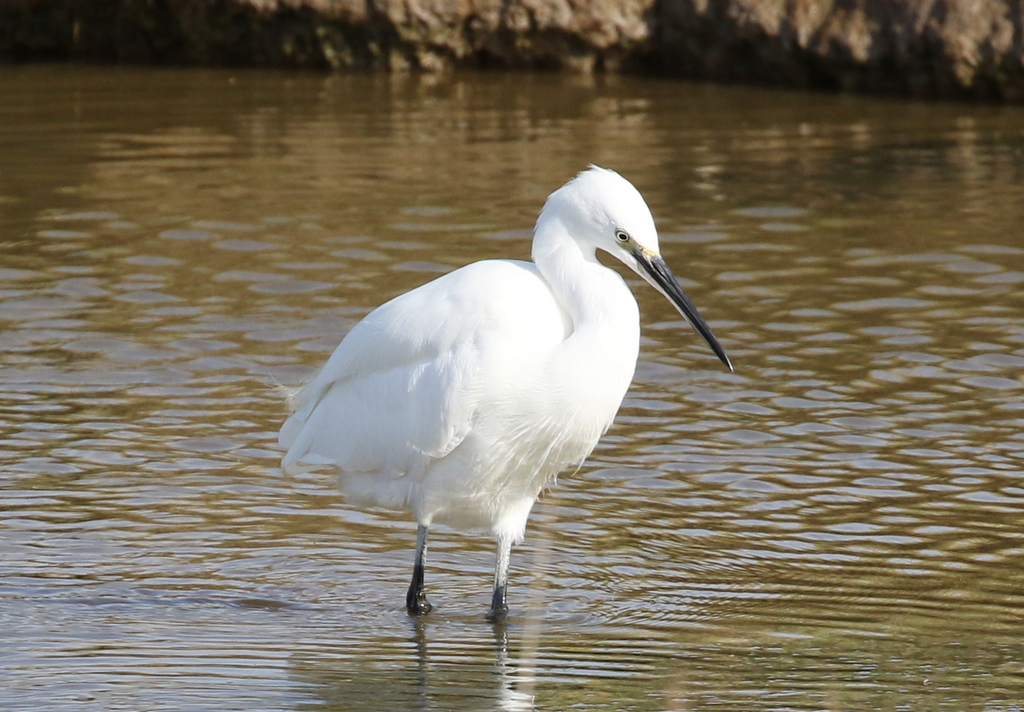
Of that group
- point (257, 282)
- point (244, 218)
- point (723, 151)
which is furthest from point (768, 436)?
point (723, 151)

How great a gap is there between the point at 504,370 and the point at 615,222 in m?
0.54

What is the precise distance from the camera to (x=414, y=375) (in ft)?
16.3

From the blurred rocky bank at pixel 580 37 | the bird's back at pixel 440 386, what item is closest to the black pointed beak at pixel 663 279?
A: the bird's back at pixel 440 386

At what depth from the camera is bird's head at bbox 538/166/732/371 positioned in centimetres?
471

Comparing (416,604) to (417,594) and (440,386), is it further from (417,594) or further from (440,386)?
(440,386)

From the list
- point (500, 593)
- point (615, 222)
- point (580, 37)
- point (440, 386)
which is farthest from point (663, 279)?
point (580, 37)

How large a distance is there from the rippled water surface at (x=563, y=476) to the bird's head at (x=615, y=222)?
1050 millimetres

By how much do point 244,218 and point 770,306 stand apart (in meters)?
3.09

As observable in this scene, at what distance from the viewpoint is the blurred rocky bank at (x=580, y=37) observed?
12.0 metres

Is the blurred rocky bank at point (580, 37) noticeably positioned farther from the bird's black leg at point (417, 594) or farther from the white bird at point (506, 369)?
the bird's black leg at point (417, 594)

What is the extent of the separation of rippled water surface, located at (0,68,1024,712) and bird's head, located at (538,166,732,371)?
41.3 inches

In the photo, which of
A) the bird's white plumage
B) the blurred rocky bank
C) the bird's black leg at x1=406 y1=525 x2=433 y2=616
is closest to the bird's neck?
the bird's white plumage

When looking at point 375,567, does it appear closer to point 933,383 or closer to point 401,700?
point 401,700

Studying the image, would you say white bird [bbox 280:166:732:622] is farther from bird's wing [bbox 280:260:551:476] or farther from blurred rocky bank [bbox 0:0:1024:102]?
blurred rocky bank [bbox 0:0:1024:102]
